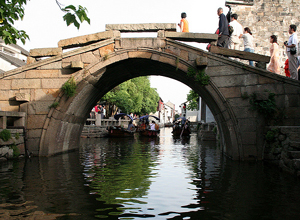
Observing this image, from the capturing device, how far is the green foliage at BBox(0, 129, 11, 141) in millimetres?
9219

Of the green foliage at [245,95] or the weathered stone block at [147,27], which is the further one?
the weathered stone block at [147,27]

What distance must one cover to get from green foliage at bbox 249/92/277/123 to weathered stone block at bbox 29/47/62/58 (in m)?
6.78

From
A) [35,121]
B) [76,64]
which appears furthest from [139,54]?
[35,121]

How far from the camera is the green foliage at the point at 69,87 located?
10445 mm

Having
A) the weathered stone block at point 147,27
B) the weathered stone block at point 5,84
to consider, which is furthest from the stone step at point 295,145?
the weathered stone block at point 5,84

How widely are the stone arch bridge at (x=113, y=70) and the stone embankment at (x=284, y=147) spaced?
1.85 feet

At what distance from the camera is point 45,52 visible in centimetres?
1105

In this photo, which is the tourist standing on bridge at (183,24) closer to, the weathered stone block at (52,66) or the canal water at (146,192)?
the weathered stone block at (52,66)

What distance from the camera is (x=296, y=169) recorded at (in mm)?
6703

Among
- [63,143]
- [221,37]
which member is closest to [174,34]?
[221,37]

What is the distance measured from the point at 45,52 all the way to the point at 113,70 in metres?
2.51

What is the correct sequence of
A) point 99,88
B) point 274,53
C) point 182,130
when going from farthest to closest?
point 182,130, point 99,88, point 274,53

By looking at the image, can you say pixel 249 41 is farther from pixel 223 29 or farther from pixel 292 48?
pixel 292 48

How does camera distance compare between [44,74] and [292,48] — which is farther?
[44,74]
